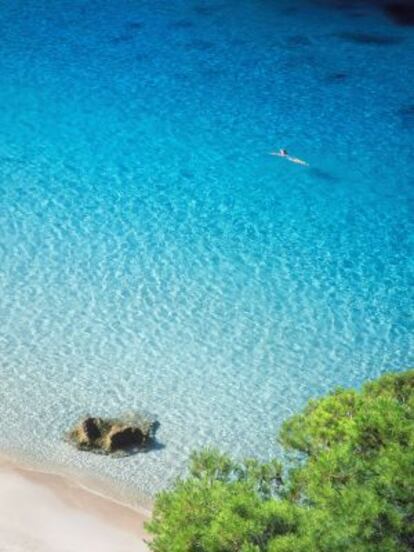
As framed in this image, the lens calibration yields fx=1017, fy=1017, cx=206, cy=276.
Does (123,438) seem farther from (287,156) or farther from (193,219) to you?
(287,156)

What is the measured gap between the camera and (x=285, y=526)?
8617 mm

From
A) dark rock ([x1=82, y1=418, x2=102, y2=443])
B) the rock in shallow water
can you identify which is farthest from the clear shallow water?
dark rock ([x1=82, y1=418, x2=102, y2=443])

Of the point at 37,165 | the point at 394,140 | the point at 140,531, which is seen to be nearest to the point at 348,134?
the point at 394,140

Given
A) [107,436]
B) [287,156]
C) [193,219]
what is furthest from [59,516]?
[287,156]

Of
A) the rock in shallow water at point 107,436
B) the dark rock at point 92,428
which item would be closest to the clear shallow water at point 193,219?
the rock in shallow water at point 107,436

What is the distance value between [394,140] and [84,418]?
42.7ft

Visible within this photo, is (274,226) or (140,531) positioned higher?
(274,226)

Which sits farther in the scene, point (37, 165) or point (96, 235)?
point (37, 165)

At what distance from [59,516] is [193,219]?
28.9 ft

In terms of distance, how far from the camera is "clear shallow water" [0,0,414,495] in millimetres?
14875

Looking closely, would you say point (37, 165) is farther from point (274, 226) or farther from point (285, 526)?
point (285, 526)

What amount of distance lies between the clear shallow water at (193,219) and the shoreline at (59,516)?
40 cm

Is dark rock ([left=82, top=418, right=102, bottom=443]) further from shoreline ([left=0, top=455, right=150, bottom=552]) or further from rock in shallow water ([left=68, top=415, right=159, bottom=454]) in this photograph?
shoreline ([left=0, top=455, right=150, bottom=552])

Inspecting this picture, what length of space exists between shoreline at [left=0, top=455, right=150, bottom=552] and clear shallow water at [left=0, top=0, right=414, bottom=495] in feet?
1.33
